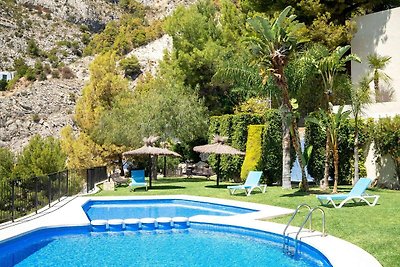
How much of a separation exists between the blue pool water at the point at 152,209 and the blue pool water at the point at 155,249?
248 cm

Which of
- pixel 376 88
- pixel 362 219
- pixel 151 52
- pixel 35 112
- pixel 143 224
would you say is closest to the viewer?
pixel 362 219

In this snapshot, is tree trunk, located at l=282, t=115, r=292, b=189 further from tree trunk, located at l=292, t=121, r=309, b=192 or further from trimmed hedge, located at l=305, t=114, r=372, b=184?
trimmed hedge, located at l=305, t=114, r=372, b=184

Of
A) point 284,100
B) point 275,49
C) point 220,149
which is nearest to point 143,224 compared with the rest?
point 284,100

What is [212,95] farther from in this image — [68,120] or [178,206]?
[68,120]

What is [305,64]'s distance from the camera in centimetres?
1902

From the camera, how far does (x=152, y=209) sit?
621 inches

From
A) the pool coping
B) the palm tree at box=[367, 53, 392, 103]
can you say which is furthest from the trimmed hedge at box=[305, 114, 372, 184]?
the pool coping

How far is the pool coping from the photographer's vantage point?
7.67 m

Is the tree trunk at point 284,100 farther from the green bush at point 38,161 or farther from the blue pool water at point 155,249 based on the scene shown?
the green bush at point 38,161

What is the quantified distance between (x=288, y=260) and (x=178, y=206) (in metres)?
7.87

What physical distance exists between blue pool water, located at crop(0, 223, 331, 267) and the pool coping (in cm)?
17

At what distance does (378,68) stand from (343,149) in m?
5.06

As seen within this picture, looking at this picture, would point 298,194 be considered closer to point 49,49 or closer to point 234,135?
point 234,135

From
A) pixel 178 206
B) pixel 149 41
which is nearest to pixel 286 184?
pixel 178 206
